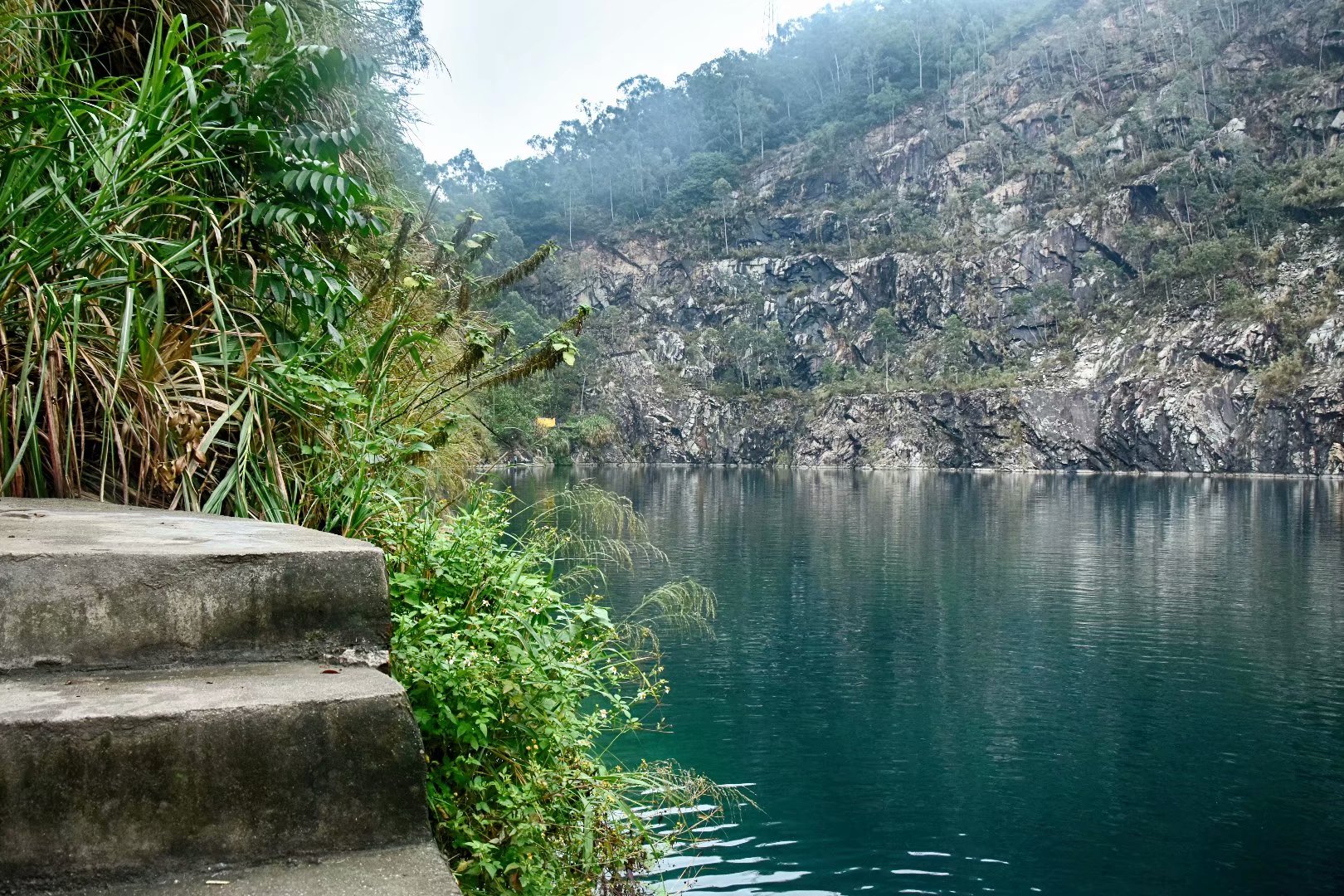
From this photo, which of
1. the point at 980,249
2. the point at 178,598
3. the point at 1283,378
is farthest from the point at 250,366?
the point at 980,249

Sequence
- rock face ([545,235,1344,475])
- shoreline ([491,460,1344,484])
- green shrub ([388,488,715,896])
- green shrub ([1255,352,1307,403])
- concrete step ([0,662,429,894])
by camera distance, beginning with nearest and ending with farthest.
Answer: concrete step ([0,662,429,894]) < green shrub ([388,488,715,896]) < shoreline ([491,460,1344,484]) < green shrub ([1255,352,1307,403]) < rock face ([545,235,1344,475])

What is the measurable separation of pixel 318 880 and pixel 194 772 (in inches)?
10.0

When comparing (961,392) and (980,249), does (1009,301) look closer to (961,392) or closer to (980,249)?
(980,249)

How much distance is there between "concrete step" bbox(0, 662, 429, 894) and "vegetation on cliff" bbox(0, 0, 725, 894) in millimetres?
1044

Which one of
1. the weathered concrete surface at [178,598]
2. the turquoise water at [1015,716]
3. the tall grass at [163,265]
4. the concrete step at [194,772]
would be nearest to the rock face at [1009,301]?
the turquoise water at [1015,716]

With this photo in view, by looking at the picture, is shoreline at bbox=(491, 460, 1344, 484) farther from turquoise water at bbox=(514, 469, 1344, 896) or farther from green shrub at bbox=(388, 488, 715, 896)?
green shrub at bbox=(388, 488, 715, 896)

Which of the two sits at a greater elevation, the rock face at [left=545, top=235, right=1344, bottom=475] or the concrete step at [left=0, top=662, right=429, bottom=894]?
the rock face at [left=545, top=235, right=1344, bottom=475]

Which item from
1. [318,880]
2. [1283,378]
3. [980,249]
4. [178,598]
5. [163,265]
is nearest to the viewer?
[318,880]

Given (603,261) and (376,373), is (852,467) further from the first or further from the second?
(376,373)

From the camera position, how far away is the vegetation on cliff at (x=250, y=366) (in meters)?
2.80

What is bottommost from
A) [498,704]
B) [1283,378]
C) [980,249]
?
[498,704]

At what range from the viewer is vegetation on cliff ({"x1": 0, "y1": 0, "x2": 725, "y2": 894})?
2.80 metres

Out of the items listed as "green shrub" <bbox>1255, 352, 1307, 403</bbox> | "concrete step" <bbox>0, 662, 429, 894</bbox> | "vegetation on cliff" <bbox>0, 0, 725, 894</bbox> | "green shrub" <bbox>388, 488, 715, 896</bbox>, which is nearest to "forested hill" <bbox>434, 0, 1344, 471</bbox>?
"green shrub" <bbox>1255, 352, 1307, 403</bbox>

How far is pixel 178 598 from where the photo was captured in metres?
1.82
